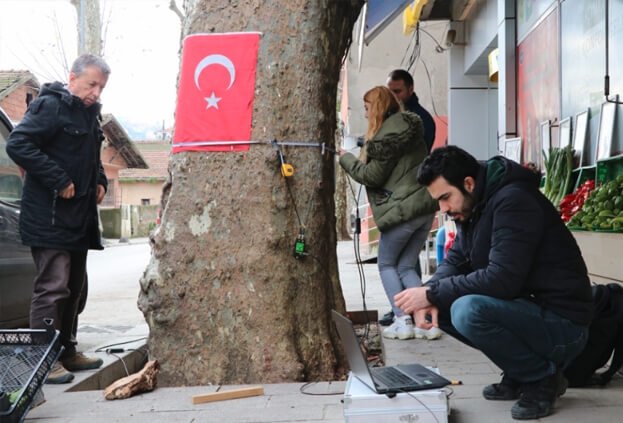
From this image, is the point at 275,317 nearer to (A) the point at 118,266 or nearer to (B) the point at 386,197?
(B) the point at 386,197

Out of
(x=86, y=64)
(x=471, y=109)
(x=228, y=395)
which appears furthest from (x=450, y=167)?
(x=471, y=109)

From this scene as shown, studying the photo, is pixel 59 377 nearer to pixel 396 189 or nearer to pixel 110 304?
pixel 396 189

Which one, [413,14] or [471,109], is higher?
[413,14]

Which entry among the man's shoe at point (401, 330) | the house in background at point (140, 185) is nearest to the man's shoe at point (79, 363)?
the man's shoe at point (401, 330)

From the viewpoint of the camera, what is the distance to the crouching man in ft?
10.8

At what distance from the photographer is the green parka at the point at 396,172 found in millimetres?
5309

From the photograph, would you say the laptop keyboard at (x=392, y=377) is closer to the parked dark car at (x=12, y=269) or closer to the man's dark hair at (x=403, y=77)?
the parked dark car at (x=12, y=269)

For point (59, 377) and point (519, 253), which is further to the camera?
point (59, 377)

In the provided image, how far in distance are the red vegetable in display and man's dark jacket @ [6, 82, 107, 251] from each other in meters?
4.08

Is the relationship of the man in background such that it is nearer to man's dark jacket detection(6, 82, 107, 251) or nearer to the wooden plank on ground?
man's dark jacket detection(6, 82, 107, 251)

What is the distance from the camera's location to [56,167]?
4539 mm

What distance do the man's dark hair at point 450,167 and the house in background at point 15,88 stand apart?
90.1 ft

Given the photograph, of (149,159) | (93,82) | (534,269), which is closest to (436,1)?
(93,82)

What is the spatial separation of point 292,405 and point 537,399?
1241mm
